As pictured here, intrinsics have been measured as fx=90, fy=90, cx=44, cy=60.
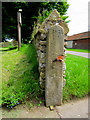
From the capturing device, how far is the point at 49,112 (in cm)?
206

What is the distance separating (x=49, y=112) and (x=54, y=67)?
1.03m

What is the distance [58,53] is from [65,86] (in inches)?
44.8

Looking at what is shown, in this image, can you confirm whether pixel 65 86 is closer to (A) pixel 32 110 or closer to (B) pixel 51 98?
(B) pixel 51 98

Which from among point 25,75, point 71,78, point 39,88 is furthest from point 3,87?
point 71,78

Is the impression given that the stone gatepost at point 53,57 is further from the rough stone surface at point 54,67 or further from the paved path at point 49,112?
the paved path at point 49,112

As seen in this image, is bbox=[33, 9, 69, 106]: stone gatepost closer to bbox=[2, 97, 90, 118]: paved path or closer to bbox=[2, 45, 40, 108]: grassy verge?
bbox=[2, 97, 90, 118]: paved path

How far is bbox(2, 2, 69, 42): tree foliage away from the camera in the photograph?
12148mm

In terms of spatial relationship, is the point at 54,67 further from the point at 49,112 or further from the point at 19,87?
the point at 19,87

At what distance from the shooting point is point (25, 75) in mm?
2996

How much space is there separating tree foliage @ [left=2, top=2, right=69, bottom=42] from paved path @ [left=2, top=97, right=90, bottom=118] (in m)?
11.6

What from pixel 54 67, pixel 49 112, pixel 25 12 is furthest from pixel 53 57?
pixel 25 12

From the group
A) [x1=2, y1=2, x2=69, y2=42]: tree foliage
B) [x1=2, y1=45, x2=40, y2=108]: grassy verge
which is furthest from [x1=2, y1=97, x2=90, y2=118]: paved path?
[x1=2, y1=2, x2=69, y2=42]: tree foliage

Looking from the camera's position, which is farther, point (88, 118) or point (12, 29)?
point (12, 29)

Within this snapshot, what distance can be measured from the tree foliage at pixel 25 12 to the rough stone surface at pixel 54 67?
35.6 ft
